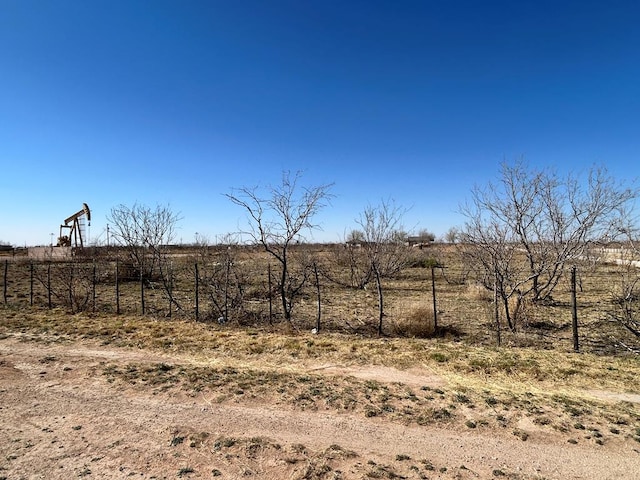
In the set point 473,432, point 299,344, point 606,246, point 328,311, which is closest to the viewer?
point 473,432

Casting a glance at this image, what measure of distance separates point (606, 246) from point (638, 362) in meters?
5.46

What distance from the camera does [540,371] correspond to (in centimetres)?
600

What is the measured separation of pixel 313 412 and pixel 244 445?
3.38 ft

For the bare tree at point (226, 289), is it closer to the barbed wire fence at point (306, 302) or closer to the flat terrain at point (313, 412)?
the barbed wire fence at point (306, 302)

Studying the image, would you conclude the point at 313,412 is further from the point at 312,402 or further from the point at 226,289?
the point at 226,289

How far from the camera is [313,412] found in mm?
4547

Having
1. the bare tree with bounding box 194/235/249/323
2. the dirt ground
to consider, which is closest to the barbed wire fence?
the bare tree with bounding box 194/235/249/323

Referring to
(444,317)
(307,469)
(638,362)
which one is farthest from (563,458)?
(444,317)

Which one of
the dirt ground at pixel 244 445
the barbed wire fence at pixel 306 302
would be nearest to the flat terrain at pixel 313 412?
the dirt ground at pixel 244 445

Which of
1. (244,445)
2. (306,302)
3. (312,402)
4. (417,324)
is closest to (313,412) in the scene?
(312,402)

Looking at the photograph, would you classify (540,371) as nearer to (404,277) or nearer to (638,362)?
(638,362)

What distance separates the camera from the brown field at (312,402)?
3.50 meters

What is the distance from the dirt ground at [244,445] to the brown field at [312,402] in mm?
18

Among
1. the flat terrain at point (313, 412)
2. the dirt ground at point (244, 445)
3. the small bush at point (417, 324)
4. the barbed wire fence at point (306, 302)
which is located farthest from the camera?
the barbed wire fence at point (306, 302)
